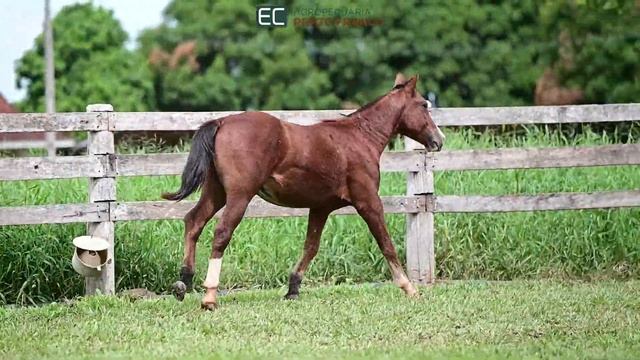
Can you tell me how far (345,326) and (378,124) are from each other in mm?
2208

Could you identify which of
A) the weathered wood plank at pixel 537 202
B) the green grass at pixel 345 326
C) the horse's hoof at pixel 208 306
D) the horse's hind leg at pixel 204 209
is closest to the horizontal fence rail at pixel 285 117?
the weathered wood plank at pixel 537 202

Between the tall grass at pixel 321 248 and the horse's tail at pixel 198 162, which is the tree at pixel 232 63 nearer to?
the tall grass at pixel 321 248

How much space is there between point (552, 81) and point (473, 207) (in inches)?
539

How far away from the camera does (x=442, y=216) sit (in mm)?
10602

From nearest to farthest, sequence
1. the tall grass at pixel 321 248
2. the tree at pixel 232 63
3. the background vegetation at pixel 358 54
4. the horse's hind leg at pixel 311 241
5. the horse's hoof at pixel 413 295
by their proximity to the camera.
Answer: the horse's hoof at pixel 413 295, the horse's hind leg at pixel 311 241, the tall grass at pixel 321 248, the background vegetation at pixel 358 54, the tree at pixel 232 63

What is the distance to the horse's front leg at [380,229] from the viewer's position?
8.59 m

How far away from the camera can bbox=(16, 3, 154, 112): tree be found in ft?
96.1

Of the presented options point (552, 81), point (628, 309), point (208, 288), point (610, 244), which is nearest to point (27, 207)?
point (208, 288)

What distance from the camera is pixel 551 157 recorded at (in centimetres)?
1013

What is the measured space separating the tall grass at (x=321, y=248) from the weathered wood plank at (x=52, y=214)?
0.50m

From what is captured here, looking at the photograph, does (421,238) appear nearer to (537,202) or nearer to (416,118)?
(537,202)

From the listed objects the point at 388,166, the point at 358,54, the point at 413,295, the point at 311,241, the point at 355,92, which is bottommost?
the point at 413,295

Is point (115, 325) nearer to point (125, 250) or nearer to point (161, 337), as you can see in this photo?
point (161, 337)

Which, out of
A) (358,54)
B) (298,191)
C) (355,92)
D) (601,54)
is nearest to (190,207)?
(298,191)
